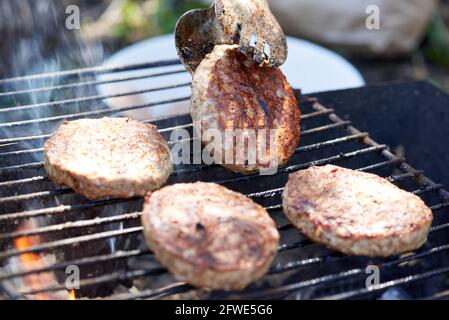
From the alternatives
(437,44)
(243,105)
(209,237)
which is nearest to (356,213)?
(209,237)

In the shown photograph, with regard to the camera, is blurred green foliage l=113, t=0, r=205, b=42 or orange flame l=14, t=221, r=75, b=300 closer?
orange flame l=14, t=221, r=75, b=300

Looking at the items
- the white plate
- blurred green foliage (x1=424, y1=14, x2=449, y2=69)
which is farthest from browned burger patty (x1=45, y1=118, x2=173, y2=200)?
blurred green foliage (x1=424, y1=14, x2=449, y2=69)

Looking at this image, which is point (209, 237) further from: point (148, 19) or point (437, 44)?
point (437, 44)

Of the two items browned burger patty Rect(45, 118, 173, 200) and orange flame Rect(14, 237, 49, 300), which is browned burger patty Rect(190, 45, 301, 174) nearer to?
browned burger patty Rect(45, 118, 173, 200)

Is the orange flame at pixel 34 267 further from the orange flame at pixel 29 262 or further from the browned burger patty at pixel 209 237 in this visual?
the browned burger patty at pixel 209 237
